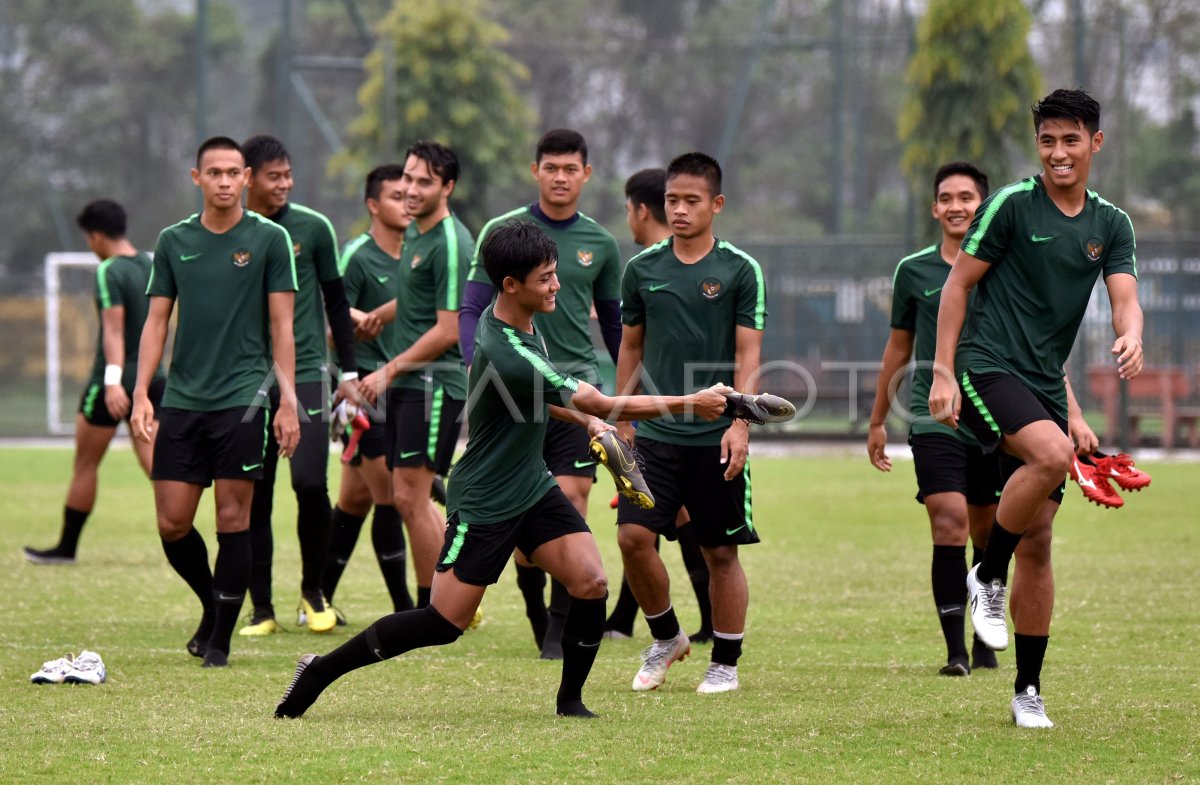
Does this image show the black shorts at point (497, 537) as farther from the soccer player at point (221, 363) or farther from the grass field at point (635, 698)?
the soccer player at point (221, 363)

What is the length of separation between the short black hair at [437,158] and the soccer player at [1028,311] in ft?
10.2

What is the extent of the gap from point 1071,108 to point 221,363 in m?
3.78

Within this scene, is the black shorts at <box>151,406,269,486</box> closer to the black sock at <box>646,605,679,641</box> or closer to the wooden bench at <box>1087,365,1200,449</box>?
the black sock at <box>646,605,679,641</box>

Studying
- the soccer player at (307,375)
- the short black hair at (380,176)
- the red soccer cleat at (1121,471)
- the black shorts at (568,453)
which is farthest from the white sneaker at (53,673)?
the red soccer cleat at (1121,471)

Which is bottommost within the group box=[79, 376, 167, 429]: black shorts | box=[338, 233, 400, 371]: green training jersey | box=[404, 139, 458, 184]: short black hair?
box=[79, 376, 167, 429]: black shorts

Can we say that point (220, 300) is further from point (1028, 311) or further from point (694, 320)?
point (1028, 311)

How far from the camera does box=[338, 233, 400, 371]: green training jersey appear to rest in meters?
9.38

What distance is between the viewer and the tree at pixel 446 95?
1076 inches

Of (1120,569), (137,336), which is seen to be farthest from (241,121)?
(1120,569)

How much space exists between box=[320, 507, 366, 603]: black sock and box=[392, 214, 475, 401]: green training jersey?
124 cm

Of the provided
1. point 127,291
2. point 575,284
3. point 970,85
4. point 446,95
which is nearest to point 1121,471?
point 575,284

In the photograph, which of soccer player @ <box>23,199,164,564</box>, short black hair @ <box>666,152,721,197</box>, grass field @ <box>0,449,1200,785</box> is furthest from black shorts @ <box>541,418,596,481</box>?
soccer player @ <box>23,199,164,564</box>

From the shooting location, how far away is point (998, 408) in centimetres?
590

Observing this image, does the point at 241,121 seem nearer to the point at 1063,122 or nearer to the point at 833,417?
the point at 833,417
